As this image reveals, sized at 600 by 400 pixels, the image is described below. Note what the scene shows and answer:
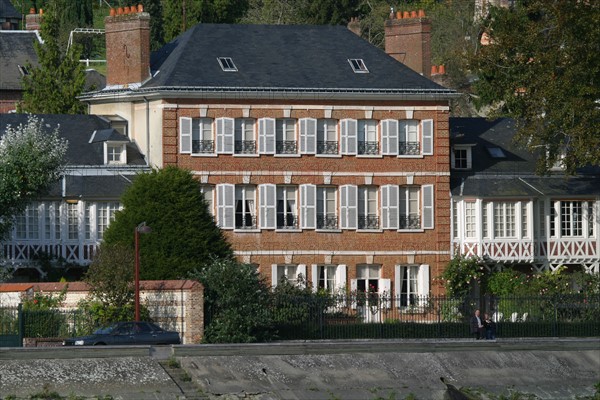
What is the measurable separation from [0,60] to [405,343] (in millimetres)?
55267

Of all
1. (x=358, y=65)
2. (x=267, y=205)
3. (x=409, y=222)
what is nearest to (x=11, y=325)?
(x=267, y=205)

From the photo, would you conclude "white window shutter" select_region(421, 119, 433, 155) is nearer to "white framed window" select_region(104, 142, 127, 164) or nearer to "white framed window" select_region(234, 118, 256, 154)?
"white framed window" select_region(234, 118, 256, 154)

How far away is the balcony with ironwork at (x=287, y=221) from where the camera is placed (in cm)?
7006

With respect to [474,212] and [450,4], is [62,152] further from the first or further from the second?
[450,4]

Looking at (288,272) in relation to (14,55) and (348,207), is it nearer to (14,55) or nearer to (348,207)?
(348,207)

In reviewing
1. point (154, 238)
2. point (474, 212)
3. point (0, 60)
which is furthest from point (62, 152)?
point (0, 60)

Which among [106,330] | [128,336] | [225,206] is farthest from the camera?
[225,206]

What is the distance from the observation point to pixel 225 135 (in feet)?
228

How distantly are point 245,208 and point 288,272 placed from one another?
9.09 ft

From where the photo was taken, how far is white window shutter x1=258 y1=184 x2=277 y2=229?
229 ft

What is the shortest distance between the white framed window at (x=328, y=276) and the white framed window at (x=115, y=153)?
7.85 metres

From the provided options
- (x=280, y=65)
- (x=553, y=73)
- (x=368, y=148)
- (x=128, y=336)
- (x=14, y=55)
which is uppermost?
(x=14, y=55)

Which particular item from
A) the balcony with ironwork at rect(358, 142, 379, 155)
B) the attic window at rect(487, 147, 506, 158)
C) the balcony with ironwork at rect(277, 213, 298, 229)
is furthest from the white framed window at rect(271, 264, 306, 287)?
the attic window at rect(487, 147, 506, 158)

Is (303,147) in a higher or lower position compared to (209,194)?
higher
